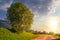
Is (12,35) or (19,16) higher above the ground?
(19,16)

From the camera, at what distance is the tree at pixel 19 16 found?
4.28 metres

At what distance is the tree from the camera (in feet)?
14.0

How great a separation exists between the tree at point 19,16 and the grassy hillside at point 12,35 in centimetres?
11

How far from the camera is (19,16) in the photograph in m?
4.31

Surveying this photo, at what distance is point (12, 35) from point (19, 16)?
0.40m

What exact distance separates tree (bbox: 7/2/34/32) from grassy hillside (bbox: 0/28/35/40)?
0.37 ft

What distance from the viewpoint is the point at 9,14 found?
14.1ft

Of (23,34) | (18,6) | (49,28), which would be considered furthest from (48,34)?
(18,6)

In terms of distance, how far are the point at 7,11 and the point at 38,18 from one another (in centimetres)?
62

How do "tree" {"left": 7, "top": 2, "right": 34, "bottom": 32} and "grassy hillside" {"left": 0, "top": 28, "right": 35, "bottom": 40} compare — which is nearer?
"grassy hillside" {"left": 0, "top": 28, "right": 35, "bottom": 40}

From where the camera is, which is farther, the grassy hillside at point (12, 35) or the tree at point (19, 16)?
the tree at point (19, 16)

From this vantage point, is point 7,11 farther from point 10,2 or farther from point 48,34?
point 48,34

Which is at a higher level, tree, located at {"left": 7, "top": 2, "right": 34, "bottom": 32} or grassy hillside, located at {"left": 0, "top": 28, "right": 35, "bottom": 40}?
tree, located at {"left": 7, "top": 2, "right": 34, "bottom": 32}

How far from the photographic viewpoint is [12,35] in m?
4.25
